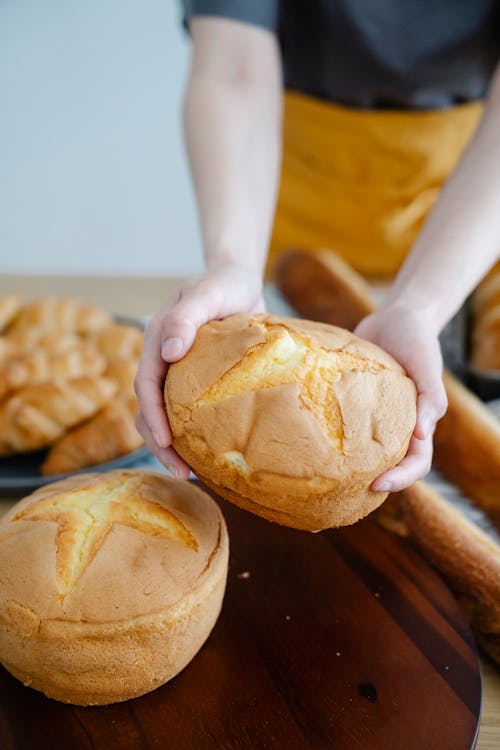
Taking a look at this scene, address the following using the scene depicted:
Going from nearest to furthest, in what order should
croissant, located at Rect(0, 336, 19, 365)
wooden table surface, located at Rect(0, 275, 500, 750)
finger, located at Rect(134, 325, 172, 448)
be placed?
finger, located at Rect(134, 325, 172, 448) < croissant, located at Rect(0, 336, 19, 365) < wooden table surface, located at Rect(0, 275, 500, 750)

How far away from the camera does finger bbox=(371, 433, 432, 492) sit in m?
1.05

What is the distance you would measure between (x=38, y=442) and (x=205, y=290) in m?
0.71

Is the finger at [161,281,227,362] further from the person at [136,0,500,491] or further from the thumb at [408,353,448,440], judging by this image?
the thumb at [408,353,448,440]

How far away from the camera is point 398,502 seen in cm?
138

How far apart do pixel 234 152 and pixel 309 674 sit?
1.13 metres

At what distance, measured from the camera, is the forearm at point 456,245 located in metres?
1.37

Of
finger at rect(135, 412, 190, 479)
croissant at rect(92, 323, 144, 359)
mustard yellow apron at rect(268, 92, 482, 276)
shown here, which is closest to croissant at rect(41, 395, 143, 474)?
croissant at rect(92, 323, 144, 359)

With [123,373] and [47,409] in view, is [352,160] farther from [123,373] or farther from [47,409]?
[47,409]

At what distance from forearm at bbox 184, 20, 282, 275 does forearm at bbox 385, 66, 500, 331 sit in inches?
12.7

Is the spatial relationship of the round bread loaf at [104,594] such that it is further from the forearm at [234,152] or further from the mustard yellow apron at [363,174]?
the mustard yellow apron at [363,174]

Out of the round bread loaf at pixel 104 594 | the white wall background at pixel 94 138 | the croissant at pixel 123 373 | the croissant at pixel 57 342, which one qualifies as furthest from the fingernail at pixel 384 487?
the white wall background at pixel 94 138

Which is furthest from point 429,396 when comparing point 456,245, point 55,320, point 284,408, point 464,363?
point 55,320

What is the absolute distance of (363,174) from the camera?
229 cm

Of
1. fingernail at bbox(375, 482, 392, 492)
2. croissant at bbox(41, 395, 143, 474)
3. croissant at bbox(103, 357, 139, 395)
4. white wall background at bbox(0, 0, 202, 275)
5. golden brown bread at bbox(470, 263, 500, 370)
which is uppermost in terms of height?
fingernail at bbox(375, 482, 392, 492)
